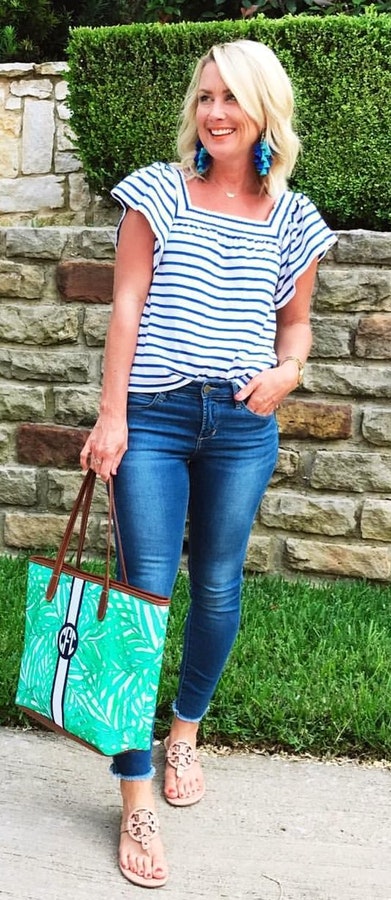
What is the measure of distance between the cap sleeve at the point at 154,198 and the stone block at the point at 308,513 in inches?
73.8

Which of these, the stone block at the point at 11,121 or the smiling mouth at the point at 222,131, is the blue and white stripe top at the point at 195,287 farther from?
the stone block at the point at 11,121

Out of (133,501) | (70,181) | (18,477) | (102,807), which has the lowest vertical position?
(102,807)

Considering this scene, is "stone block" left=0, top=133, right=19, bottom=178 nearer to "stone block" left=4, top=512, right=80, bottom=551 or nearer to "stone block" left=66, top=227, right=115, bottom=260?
"stone block" left=66, top=227, right=115, bottom=260

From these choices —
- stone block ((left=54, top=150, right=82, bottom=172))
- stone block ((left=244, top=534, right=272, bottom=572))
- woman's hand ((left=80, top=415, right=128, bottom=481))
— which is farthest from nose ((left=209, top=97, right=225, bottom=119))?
stone block ((left=54, top=150, right=82, bottom=172))

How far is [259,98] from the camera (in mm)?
2127

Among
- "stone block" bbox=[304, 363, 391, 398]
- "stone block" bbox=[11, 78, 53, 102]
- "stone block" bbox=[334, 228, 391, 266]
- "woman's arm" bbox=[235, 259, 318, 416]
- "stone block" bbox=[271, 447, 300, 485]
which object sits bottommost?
"stone block" bbox=[271, 447, 300, 485]

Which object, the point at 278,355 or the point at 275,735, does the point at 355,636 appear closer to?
the point at 275,735

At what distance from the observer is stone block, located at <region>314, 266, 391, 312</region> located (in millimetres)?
3611

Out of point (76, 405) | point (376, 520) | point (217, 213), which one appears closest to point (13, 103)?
point (76, 405)

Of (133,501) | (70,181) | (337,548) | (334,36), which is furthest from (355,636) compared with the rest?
(70,181)

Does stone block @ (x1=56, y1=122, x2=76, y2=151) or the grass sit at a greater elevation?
stone block @ (x1=56, y1=122, x2=76, y2=151)

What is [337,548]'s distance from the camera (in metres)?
3.82

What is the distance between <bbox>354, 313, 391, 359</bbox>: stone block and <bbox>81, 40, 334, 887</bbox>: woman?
1.36m

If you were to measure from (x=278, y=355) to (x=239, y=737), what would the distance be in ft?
3.80
